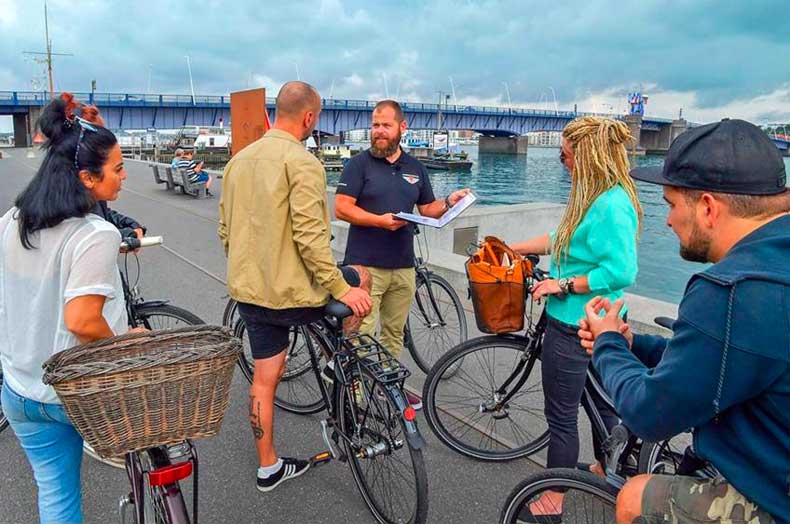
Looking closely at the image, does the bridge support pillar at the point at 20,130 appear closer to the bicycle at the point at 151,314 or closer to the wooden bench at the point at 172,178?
the wooden bench at the point at 172,178

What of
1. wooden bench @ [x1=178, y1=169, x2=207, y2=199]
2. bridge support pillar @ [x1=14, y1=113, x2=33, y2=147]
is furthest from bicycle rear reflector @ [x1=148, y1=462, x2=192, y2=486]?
bridge support pillar @ [x1=14, y1=113, x2=33, y2=147]

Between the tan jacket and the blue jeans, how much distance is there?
1001mm

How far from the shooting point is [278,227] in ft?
8.80

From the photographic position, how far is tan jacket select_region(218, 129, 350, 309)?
2.64 m

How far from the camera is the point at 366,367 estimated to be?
2742 millimetres

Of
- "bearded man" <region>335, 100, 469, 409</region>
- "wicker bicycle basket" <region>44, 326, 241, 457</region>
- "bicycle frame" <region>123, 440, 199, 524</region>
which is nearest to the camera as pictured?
"wicker bicycle basket" <region>44, 326, 241, 457</region>

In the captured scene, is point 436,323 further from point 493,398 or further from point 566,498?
point 566,498

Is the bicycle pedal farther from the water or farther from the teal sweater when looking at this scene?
the water

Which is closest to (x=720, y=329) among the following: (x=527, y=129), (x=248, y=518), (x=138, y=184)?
(x=248, y=518)

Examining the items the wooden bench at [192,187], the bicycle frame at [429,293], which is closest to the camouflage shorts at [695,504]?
the bicycle frame at [429,293]

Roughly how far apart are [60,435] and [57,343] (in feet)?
1.20

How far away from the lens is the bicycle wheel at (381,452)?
2582mm

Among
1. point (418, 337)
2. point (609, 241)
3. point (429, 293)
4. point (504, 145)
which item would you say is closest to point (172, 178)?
point (418, 337)

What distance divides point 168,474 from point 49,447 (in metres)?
0.47
